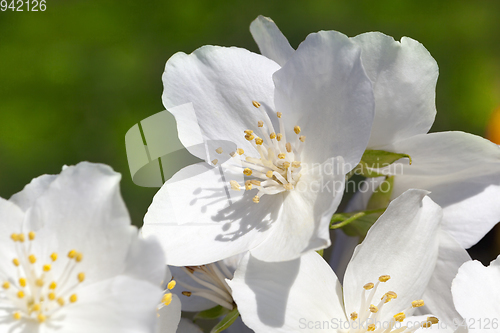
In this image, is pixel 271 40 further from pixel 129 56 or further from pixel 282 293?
pixel 129 56

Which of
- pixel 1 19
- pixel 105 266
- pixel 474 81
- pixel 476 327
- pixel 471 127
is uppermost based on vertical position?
pixel 1 19

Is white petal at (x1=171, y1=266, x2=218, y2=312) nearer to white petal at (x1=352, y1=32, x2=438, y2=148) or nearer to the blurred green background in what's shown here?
white petal at (x1=352, y1=32, x2=438, y2=148)

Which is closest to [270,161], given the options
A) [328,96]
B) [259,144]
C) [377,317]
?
[259,144]

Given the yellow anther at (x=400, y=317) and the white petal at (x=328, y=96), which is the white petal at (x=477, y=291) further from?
the white petal at (x=328, y=96)

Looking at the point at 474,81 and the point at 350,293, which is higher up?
the point at 350,293

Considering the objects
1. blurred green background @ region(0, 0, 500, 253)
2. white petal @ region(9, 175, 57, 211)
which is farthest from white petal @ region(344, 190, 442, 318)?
blurred green background @ region(0, 0, 500, 253)

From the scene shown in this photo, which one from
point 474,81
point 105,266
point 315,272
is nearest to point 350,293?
point 315,272

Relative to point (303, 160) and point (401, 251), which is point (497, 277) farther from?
point (303, 160)
